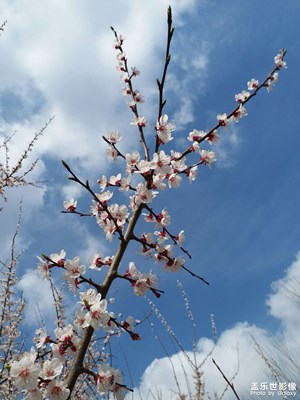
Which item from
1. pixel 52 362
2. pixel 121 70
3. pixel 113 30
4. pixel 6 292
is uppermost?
pixel 113 30

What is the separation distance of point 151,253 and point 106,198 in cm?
53

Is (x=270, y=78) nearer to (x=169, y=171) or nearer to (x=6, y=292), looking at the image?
(x=169, y=171)

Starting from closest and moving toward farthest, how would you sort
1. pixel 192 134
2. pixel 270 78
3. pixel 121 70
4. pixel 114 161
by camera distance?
pixel 114 161 < pixel 192 134 < pixel 121 70 < pixel 270 78

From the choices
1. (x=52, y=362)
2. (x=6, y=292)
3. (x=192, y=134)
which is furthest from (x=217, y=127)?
(x=6, y=292)

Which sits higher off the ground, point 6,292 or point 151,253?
point 6,292

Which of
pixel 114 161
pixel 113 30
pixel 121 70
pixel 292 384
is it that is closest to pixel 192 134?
pixel 114 161

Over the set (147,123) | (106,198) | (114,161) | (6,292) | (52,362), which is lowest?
(52,362)

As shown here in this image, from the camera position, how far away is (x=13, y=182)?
18.8ft

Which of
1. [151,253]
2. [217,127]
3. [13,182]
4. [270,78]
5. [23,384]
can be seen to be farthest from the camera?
[13,182]

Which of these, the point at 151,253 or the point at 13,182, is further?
the point at 13,182

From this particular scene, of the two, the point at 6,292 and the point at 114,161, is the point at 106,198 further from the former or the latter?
the point at 6,292

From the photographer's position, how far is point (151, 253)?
291cm

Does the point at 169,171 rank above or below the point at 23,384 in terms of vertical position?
above

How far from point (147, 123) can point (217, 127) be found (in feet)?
2.67
